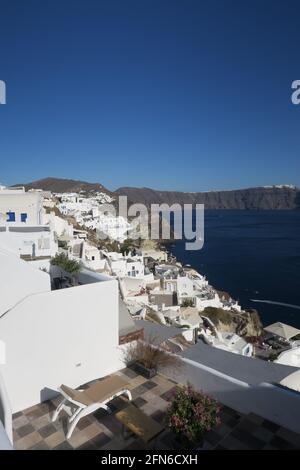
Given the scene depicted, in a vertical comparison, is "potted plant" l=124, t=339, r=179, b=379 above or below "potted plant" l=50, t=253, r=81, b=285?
below

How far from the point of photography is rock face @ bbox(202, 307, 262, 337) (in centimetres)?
2512

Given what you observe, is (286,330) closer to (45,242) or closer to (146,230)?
(45,242)

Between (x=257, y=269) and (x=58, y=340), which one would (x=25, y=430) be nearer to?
(x=58, y=340)

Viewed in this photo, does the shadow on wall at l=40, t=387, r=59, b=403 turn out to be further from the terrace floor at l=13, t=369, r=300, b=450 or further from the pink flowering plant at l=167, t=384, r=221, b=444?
the pink flowering plant at l=167, t=384, r=221, b=444

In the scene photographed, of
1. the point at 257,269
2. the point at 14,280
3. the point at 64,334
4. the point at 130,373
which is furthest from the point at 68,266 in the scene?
the point at 257,269

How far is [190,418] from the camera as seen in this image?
411 cm

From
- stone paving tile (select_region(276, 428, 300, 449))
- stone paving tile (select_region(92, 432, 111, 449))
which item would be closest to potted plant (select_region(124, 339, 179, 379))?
stone paving tile (select_region(92, 432, 111, 449))

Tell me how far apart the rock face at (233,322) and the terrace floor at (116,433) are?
20402 millimetres

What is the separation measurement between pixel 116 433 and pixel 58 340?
178cm

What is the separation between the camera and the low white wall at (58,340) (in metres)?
5.01

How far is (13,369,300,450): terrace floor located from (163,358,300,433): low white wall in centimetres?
13

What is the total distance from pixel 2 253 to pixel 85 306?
184 cm

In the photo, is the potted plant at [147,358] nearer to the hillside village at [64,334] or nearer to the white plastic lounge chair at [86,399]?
the hillside village at [64,334]
